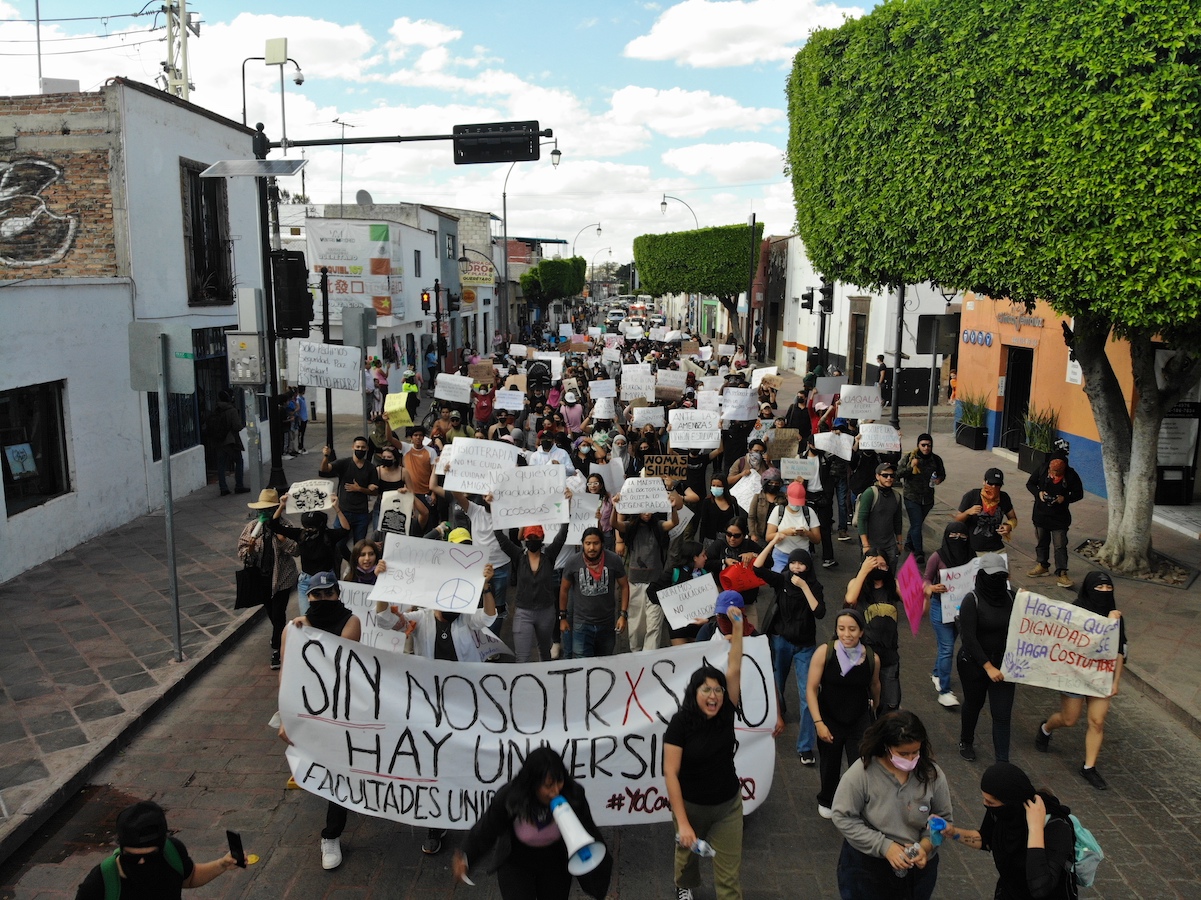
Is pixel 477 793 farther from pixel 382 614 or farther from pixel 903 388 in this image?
pixel 903 388

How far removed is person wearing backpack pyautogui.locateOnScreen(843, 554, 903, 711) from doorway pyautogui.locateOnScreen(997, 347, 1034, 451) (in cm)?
1474

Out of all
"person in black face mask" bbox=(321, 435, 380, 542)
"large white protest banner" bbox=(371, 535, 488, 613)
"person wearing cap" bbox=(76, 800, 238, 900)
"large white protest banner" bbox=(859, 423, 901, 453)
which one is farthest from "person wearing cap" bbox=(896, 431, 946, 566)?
"person wearing cap" bbox=(76, 800, 238, 900)

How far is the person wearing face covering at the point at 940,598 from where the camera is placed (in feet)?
24.0

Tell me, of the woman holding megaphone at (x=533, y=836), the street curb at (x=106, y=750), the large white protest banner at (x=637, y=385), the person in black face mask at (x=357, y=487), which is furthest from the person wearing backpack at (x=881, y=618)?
the large white protest banner at (x=637, y=385)

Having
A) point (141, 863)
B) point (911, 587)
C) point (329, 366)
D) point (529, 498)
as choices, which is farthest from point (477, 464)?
→ point (141, 863)

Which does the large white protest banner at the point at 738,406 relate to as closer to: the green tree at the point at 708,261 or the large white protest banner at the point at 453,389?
the large white protest banner at the point at 453,389

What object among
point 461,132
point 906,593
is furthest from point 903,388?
point 906,593

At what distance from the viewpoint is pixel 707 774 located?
4523mm

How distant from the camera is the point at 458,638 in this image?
6.36 meters

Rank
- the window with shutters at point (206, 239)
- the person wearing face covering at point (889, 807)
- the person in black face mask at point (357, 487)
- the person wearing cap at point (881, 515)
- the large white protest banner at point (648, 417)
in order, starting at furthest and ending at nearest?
the window with shutters at point (206, 239)
the large white protest banner at point (648, 417)
the person in black face mask at point (357, 487)
the person wearing cap at point (881, 515)
the person wearing face covering at point (889, 807)

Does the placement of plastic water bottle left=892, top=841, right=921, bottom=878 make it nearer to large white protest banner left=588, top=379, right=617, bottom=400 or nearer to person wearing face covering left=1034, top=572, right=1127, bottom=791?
person wearing face covering left=1034, top=572, right=1127, bottom=791

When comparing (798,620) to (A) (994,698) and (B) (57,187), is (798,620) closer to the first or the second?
(A) (994,698)

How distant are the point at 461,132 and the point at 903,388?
18.5m

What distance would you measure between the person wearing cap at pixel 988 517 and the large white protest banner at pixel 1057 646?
4.20 ft
